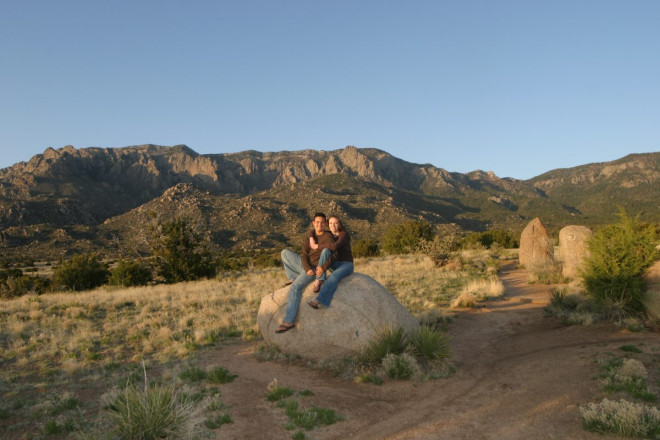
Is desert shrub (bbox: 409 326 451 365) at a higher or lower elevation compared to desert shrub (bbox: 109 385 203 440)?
lower

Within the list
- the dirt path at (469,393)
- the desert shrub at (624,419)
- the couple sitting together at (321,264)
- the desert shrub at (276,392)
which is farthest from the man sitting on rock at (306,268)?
the desert shrub at (624,419)

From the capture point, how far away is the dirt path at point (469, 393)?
505 cm

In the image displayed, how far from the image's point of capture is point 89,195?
9819cm

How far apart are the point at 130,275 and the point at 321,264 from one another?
1890 cm

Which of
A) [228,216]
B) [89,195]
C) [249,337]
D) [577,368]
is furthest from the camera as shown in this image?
[89,195]

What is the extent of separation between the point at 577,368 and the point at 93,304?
1608 centimetres

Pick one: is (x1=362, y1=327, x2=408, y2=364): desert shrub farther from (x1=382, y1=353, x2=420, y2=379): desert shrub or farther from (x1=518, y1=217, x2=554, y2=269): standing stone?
(x1=518, y1=217, x2=554, y2=269): standing stone

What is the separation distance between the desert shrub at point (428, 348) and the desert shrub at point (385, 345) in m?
0.20

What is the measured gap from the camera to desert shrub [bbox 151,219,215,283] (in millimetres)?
23484

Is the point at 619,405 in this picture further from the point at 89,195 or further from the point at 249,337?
the point at 89,195

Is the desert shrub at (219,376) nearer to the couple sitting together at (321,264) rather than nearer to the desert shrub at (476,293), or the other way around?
the couple sitting together at (321,264)

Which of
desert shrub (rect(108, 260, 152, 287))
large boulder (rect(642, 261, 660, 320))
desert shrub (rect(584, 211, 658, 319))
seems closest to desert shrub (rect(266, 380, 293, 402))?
desert shrub (rect(584, 211, 658, 319))

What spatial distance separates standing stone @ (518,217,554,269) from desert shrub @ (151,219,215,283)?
19.6m

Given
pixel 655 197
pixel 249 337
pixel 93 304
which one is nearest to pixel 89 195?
pixel 93 304
